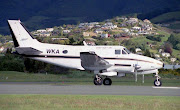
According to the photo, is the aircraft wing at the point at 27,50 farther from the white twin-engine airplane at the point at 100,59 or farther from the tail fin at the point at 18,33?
the tail fin at the point at 18,33

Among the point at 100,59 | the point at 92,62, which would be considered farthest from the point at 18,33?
the point at 100,59

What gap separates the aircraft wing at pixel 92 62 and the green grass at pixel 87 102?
9.03m

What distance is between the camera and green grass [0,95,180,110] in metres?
18.9

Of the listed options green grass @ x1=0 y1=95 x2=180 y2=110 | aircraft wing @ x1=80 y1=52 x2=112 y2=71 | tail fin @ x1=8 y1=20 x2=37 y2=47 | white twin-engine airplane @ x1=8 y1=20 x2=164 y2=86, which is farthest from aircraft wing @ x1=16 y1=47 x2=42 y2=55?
green grass @ x1=0 y1=95 x2=180 y2=110

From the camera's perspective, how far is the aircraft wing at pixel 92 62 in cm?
3150

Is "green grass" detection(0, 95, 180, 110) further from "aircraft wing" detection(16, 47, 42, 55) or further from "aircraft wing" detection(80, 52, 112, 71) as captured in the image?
"aircraft wing" detection(16, 47, 42, 55)

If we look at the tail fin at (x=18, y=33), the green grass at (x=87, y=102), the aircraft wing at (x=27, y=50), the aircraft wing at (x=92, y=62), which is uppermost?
the tail fin at (x=18, y=33)

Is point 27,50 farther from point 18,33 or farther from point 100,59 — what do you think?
point 100,59

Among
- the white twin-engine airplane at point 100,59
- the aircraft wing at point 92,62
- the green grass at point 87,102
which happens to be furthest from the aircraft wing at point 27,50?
the green grass at point 87,102

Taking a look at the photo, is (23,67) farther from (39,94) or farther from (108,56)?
(39,94)

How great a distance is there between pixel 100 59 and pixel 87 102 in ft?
38.8

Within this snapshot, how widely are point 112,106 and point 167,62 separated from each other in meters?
148

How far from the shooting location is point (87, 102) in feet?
66.9

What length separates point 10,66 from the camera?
57.1 metres
